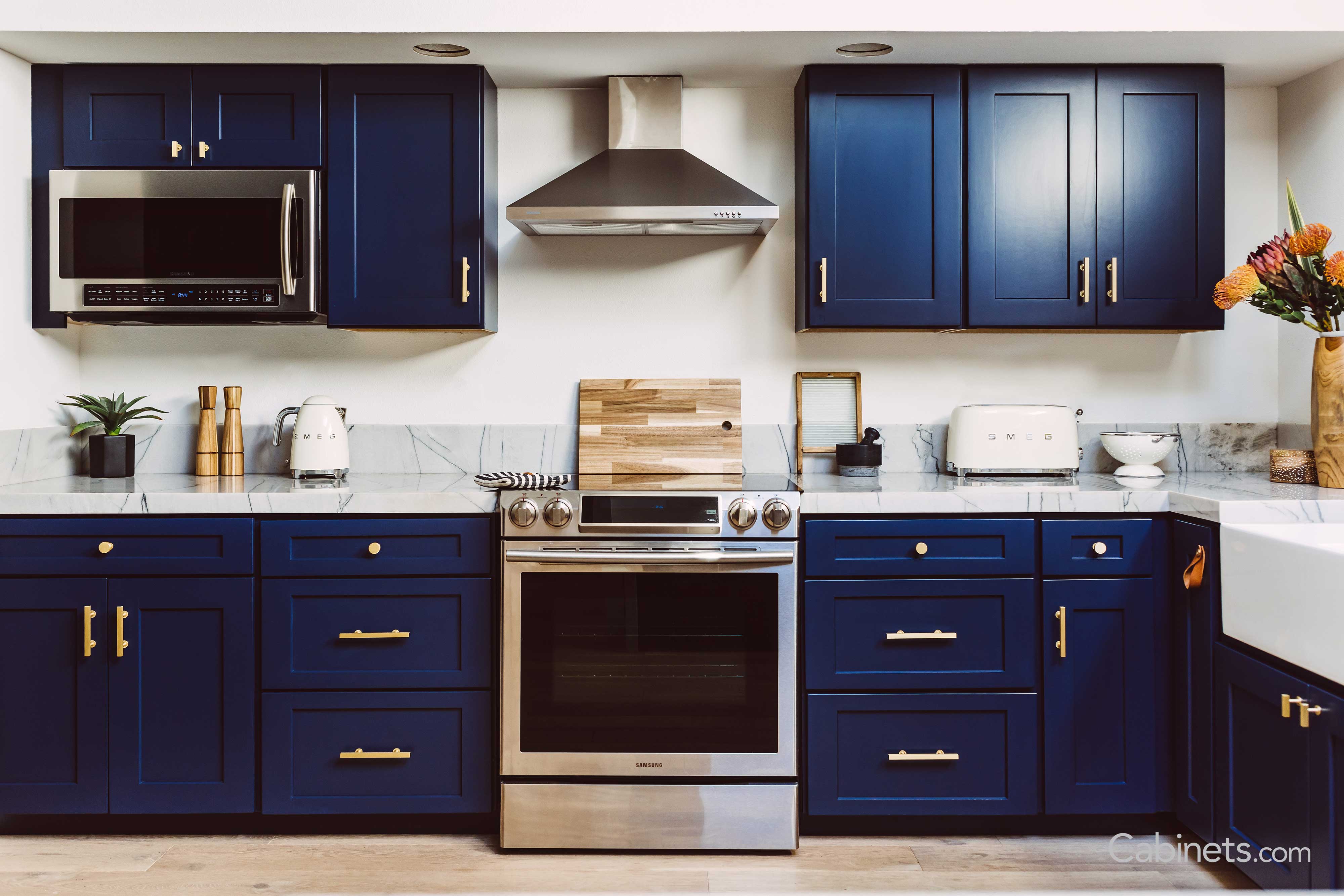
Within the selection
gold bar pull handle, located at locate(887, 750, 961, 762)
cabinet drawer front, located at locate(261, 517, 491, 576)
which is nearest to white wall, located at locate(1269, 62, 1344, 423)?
gold bar pull handle, located at locate(887, 750, 961, 762)

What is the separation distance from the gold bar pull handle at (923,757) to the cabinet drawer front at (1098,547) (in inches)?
20.8

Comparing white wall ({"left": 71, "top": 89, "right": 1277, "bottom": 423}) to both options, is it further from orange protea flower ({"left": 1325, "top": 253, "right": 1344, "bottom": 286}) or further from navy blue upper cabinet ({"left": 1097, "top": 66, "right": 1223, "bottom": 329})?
orange protea flower ({"left": 1325, "top": 253, "right": 1344, "bottom": 286})

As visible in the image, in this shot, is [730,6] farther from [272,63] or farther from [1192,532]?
[1192,532]

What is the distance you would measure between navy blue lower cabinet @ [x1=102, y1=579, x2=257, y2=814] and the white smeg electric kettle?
→ 49 centimetres

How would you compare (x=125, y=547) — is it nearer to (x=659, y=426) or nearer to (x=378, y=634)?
(x=378, y=634)

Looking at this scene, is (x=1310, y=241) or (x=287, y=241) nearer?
(x=1310, y=241)

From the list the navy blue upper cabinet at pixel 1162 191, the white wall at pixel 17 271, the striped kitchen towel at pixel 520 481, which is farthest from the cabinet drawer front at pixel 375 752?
the navy blue upper cabinet at pixel 1162 191

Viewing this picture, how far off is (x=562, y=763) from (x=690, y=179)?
1.66 m

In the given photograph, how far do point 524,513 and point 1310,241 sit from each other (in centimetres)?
212

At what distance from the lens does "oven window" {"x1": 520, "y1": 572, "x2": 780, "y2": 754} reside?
228cm

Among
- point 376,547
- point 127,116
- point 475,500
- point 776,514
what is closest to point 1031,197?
point 776,514

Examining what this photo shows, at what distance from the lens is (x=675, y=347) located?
2.94 meters

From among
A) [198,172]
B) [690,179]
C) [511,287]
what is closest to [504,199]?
[511,287]

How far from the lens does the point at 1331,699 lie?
1.69m
